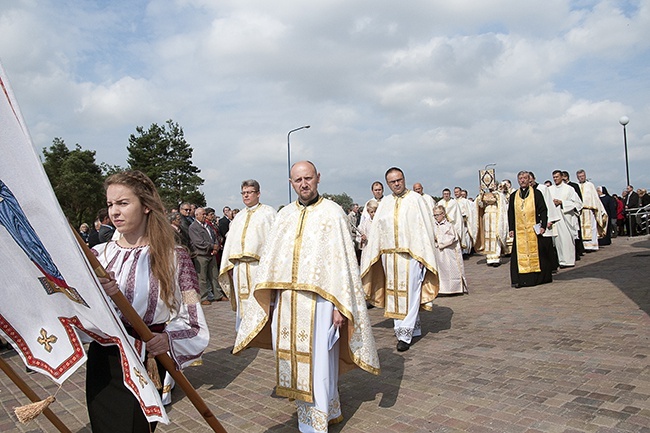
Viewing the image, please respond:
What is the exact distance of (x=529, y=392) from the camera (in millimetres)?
4707

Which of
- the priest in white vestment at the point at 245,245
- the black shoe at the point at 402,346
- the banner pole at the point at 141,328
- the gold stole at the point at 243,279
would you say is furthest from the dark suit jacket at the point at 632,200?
the banner pole at the point at 141,328

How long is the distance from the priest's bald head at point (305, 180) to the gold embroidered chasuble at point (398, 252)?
2.82 meters

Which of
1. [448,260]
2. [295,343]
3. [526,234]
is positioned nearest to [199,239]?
[448,260]

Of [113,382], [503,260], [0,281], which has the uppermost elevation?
[0,281]

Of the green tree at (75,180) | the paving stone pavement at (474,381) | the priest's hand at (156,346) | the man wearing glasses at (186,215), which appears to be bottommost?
the paving stone pavement at (474,381)

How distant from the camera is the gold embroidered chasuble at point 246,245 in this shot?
730 cm

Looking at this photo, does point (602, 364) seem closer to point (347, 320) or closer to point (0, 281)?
point (347, 320)

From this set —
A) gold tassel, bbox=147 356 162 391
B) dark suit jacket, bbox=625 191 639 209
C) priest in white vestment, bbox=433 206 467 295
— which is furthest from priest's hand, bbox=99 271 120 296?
dark suit jacket, bbox=625 191 639 209

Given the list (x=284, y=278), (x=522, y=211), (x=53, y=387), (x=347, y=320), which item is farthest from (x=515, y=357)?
(x=522, y=211)

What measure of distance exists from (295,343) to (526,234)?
330 inches

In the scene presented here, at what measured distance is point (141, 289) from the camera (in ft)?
8.79

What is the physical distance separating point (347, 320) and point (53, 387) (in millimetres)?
3745

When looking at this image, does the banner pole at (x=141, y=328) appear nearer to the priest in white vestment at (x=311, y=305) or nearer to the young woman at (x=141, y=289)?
the young woman at (x=141, y=289)

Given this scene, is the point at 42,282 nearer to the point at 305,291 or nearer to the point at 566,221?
the point at 305,291
